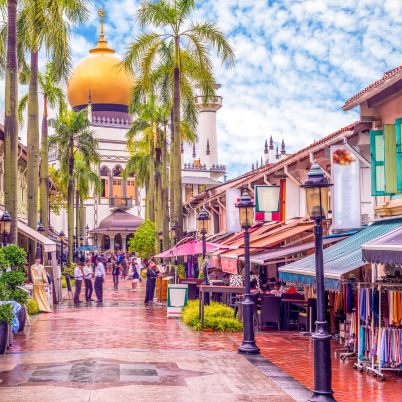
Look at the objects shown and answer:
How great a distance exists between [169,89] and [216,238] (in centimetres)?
700

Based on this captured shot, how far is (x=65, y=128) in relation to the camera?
48219 mm

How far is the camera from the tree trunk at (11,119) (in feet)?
68.9

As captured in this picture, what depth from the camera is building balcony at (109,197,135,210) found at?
75812 millimetres

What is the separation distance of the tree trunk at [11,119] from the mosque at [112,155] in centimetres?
5112

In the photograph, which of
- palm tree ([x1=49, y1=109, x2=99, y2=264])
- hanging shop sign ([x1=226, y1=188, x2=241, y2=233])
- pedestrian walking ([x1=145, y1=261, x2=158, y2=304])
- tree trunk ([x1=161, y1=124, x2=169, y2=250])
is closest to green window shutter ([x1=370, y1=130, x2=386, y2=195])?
hanging shop sign ([x1=226, y1=188, x2=241, y2=233])

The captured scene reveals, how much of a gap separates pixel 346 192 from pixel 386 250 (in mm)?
5788

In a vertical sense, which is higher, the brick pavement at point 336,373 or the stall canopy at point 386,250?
the stall canopy at point 386,250

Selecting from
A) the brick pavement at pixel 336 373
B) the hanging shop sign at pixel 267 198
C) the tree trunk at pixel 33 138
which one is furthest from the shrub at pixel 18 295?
the tree trunk at pixel 33 138

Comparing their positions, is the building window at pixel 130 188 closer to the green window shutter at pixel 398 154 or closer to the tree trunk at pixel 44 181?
the tree trunk at pixel 44 181

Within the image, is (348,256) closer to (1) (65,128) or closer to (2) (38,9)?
(2) (38,9)

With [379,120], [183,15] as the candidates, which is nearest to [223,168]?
[183,15]

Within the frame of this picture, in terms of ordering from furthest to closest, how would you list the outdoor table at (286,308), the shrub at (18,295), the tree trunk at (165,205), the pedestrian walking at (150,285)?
the tree trunk at (165,205) → the pedestrian walking at (150,285) → the outdoor table at (286,308) → the shrub at (18,295)

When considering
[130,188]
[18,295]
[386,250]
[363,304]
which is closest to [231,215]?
[18,295]

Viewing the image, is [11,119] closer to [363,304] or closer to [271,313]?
[271,313]
